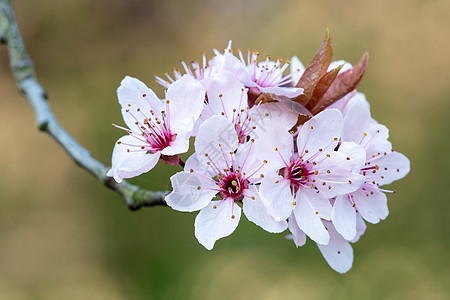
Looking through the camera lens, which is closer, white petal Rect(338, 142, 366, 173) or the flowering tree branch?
white petal Rect(338, 142, 366, 173)

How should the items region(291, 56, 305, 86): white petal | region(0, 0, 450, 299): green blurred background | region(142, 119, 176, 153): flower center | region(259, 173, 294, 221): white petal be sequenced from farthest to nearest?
1. region(0, 0, 450, 299): green blurred background
2. region(291, 56, 305, 86): white petal
3. region(142, 119, 176, 153): flower center
4. region(259, 173, 294, 221): white petal

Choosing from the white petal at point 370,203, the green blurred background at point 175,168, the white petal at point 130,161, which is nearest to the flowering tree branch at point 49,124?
the white petal at point 130,161

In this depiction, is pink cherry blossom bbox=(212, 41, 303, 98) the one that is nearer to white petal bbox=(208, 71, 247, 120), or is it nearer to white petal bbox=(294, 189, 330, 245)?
white petal bbox=(208, 71, 247, 120)

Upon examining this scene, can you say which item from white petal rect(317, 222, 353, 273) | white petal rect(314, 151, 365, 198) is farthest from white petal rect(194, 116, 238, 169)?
white petal rect(317, 222, 353, 273)

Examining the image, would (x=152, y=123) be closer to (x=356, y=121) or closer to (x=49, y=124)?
(x=356, y=121)

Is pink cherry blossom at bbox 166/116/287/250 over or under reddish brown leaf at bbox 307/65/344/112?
under

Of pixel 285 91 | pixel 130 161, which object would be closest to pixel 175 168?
pixel 130 161

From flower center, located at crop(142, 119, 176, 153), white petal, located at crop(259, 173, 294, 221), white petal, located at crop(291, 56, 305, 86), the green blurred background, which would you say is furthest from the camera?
the green blurred background
